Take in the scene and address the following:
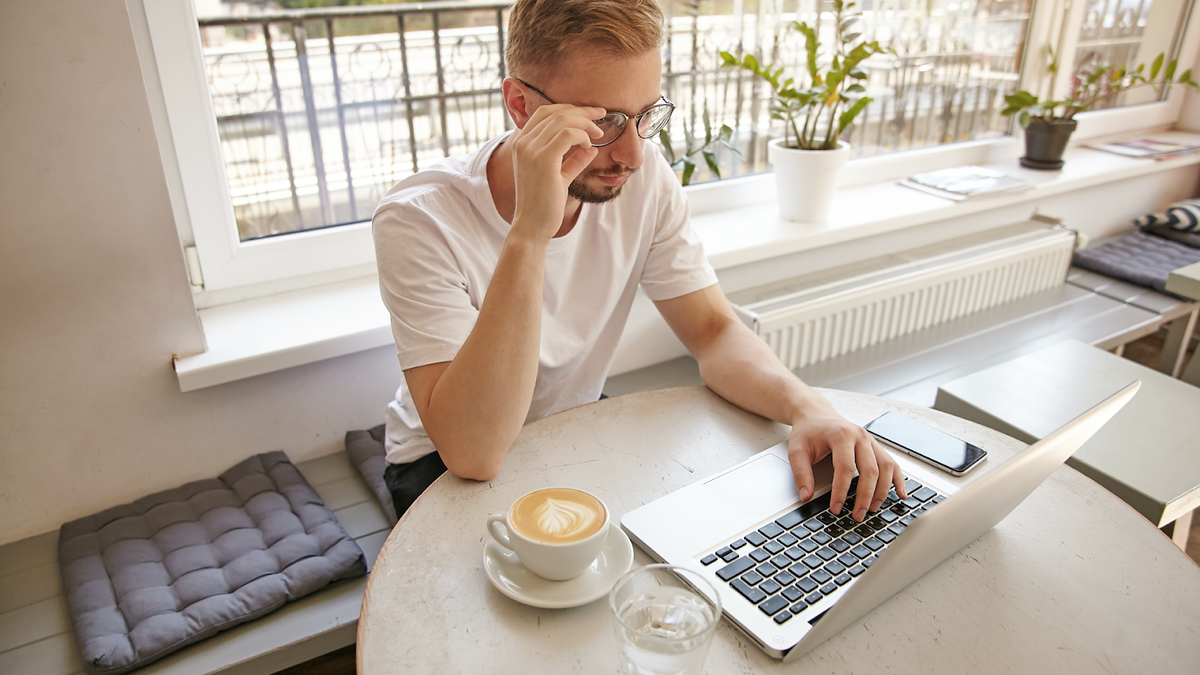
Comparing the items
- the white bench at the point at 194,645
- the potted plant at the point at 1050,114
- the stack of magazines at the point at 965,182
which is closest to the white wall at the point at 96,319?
the white bench at the point at 194,645

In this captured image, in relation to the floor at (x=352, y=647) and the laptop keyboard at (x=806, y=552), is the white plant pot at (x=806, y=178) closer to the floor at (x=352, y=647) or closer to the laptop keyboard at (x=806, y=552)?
the floor at (x=352, y=647)

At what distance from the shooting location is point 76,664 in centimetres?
112

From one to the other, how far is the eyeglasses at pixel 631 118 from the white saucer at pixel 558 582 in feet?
1.94

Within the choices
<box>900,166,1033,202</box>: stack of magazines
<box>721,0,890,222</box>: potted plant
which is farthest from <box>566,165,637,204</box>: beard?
<box>900,166,1033,202</box>: stack of magazines

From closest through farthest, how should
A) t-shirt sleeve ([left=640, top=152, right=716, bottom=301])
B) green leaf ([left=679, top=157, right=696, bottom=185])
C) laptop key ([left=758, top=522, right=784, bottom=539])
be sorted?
laptop key ([left=758, top=522, right=784, bottom=539]) → t-shirt sleeve ([left=640, top=152, right=716, bottom=301]) → green leaf ([left=679, top=157, right=696, bottom=185])

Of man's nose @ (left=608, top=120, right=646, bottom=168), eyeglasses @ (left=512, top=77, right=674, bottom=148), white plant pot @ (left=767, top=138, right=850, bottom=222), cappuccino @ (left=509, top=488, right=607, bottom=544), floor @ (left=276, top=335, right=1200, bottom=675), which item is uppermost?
eyeglasses @ (left=512, top=77, right=674, bottom=148)

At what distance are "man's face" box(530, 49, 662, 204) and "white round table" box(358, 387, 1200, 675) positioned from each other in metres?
0.46

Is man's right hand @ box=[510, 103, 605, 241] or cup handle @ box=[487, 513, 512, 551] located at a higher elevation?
man's right hand @ box=[510, 103, 605, 241]

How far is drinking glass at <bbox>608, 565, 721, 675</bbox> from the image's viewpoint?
0.63 meters

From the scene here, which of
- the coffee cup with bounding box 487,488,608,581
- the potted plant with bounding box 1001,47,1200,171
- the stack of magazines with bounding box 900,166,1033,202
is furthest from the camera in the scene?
the potted plant with bounding box 1001,47,1200,171

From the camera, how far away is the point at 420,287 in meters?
1.10

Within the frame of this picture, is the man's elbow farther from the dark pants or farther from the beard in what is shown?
the beard

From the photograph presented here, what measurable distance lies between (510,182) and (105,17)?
2.37 ft

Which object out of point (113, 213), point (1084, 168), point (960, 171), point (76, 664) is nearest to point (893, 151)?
point (960, 171)
